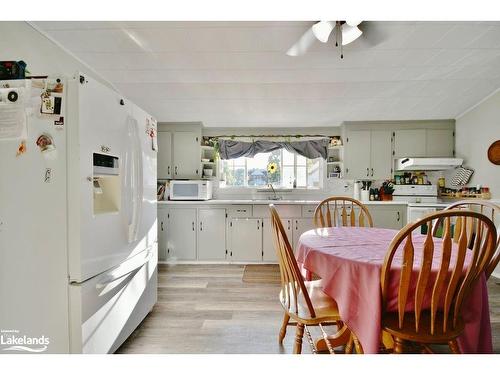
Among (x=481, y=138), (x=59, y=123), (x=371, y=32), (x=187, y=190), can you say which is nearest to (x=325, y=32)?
(x=371, y=32)

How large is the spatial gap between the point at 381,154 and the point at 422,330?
132 inches

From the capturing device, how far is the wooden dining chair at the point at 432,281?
1009mm

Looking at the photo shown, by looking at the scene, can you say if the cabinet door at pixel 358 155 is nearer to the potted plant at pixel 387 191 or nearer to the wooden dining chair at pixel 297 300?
the potted plant at pixel 387 191

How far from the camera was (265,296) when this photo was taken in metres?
2.45

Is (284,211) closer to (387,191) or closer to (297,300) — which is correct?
→ (387,191)

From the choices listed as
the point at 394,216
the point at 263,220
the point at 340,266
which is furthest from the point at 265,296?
the point at 394,216

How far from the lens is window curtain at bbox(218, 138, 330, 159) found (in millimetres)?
4078

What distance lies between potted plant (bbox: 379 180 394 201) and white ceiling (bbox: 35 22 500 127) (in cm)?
106

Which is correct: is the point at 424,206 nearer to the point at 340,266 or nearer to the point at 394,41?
the point at 394,41

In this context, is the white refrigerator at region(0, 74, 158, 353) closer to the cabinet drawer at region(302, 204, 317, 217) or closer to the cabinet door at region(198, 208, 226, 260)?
the cabinet door at region(198, 208, 226, 260)

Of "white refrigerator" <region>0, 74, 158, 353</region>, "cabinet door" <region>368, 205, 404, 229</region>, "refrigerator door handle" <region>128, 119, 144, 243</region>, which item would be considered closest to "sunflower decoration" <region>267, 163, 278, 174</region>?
"cabinet door" <region>368, 205, 404, 229</region>

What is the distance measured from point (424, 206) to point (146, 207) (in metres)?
3.67

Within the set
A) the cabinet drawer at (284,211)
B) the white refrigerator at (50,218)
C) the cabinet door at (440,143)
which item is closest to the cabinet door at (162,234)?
the cabinet drawer at (284,211)

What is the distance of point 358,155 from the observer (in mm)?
3953
